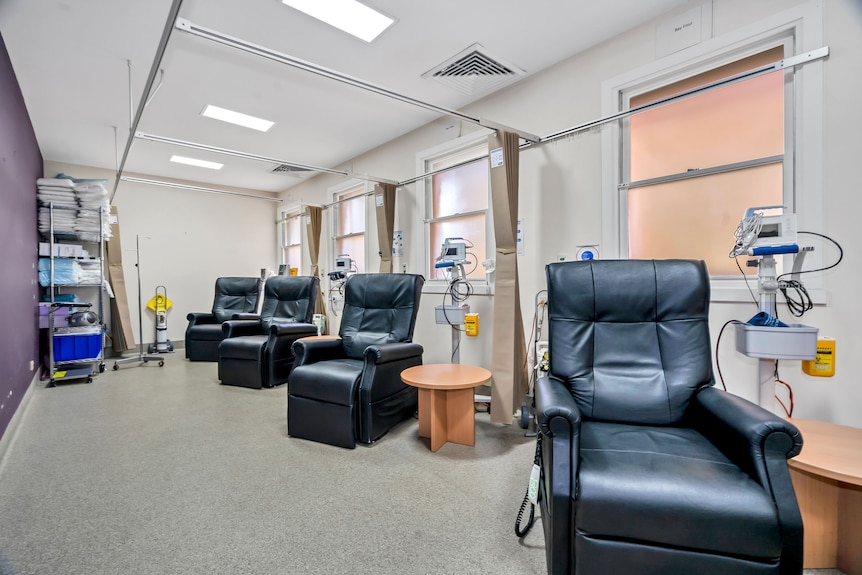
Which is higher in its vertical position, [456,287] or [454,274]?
[454,274]

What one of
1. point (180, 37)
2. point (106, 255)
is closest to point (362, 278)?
point (180, 37)

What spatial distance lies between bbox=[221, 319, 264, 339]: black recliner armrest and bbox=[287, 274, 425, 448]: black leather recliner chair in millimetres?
1844

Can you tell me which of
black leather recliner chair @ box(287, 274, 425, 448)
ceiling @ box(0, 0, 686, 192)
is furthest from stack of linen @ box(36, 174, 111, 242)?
black leather recliner chair @ box(287, 274, 425, 448)

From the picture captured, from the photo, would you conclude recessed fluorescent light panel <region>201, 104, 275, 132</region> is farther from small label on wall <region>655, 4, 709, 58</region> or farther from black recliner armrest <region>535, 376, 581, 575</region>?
black recliner armrest <region>535, 376, 581, 575</region>

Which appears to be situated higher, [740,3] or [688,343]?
[740,3]

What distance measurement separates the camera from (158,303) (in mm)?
6391

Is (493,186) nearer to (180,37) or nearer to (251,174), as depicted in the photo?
(180,37)

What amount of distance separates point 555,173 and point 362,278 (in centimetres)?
189

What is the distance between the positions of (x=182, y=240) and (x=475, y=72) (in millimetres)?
5883

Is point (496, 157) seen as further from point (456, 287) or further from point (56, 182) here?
point (56, 182)

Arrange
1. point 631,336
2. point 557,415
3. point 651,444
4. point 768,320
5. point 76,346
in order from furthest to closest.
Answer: point 76,346 → point 631,336 → point 768,320 → point 651,444 → point 557,415

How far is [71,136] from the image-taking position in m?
4.63

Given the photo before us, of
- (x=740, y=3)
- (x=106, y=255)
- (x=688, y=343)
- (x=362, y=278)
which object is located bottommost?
(x=688, y=343)

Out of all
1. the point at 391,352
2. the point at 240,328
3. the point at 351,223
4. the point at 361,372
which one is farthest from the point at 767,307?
the point at 351,223
